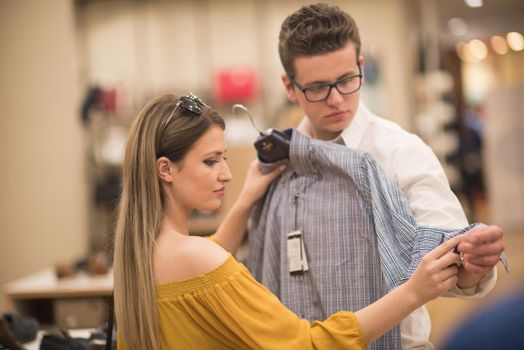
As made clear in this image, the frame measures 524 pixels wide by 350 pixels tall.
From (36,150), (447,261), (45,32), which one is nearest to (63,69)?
(45,32)

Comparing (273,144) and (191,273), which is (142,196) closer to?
(191,273)

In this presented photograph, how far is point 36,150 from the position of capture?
6680 millimetres

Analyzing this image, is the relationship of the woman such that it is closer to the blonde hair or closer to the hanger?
the blonde hair

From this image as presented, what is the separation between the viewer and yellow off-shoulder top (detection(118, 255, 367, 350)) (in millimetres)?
1533

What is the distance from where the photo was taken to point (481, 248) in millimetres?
1421

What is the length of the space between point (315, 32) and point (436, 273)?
0.76m

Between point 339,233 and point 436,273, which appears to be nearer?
point 436,273

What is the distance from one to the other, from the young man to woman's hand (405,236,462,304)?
20cm

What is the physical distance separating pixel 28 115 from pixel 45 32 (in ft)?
2.80

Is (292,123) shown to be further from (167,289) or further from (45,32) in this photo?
(45,32)

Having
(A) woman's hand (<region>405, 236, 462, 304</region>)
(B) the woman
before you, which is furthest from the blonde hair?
(A) woman's hand (<region>405, 236, 462, 304</region>)

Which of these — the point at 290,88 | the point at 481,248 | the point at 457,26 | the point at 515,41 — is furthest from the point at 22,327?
the point at 515,41

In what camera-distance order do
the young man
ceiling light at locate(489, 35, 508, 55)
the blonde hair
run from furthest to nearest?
ceiling light at locate(489, 35, 508, 55), the young man, the blonde hair

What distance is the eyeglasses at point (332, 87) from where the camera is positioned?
6.23 ft
